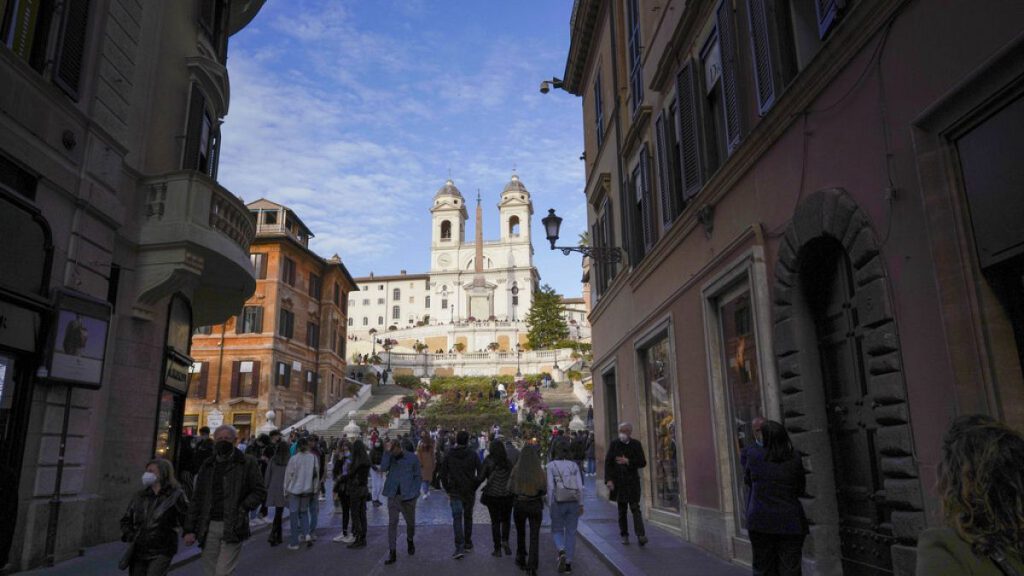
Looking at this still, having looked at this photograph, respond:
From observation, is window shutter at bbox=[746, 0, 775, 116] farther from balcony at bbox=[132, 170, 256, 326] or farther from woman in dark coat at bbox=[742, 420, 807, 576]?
balcony at bbox=[132, 170, 256, 326]

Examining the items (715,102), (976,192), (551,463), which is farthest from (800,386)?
(715,102)

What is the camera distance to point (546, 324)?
258 feet

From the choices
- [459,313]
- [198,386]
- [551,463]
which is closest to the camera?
[551,463]

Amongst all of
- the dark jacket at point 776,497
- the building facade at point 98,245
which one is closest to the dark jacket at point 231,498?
the building facade at point 98,245

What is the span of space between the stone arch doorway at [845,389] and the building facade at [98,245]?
27.0 ft

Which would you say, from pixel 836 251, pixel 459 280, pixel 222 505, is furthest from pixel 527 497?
pixel 459 280

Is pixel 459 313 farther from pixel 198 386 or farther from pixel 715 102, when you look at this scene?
pixel 715 102

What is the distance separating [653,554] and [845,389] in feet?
13.8

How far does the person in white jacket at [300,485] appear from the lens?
11.6 m

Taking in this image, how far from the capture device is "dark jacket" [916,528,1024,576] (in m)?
2.06

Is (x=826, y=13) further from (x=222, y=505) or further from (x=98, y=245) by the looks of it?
(x=98, y=245)

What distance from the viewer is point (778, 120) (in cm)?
771

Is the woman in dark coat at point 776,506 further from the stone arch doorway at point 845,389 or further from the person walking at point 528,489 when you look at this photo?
the person walking at point 528,489

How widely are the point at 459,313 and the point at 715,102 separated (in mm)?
103401
